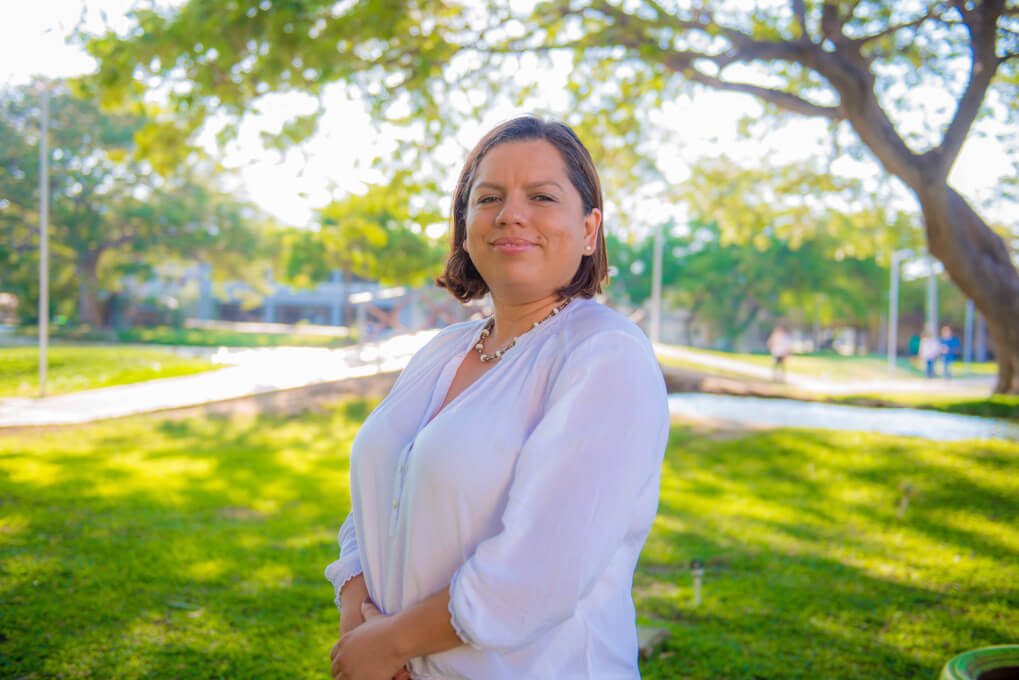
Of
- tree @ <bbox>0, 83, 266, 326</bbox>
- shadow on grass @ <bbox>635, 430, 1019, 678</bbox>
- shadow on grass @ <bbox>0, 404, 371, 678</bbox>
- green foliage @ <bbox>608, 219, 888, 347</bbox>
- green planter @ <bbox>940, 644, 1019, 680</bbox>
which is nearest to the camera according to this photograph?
green planter @ <bbox>940, 644, 1019, 680</bbox>

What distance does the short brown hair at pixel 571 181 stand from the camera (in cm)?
179

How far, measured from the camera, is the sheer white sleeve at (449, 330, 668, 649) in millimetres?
1454

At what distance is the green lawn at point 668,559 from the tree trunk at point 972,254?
3.35 m

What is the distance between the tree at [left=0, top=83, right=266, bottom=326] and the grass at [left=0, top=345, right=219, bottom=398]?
4368 millimetres

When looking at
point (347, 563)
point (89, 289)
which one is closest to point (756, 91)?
point (347, 563)

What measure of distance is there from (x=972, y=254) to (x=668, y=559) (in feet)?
27.3

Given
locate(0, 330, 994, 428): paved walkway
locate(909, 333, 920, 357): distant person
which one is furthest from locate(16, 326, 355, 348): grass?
locate(909, 333, 920, 357): distant person

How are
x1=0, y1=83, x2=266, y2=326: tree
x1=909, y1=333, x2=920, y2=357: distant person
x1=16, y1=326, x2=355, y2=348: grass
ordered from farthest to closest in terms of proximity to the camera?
x1=909, y1=333, x2=920, y2=357: distant person, x1=16, y1=326, x2=355, y2=348: grass, x1=0, y1=83, x2=266, y2=326: tree

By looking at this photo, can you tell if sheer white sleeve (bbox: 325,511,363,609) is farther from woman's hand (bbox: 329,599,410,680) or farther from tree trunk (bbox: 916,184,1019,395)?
tree trunk (bbox: 916,184,1019,395)

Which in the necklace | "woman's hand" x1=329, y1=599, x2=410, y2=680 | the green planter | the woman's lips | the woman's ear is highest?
the woman's ear

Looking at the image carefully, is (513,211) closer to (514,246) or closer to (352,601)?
(514,246)

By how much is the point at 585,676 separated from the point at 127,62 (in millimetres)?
8714

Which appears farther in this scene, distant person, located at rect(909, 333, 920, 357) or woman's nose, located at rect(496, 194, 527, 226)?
distant person, located at rect(909, 333, 920, 357)

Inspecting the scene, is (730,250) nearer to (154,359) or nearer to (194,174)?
(194,174)
